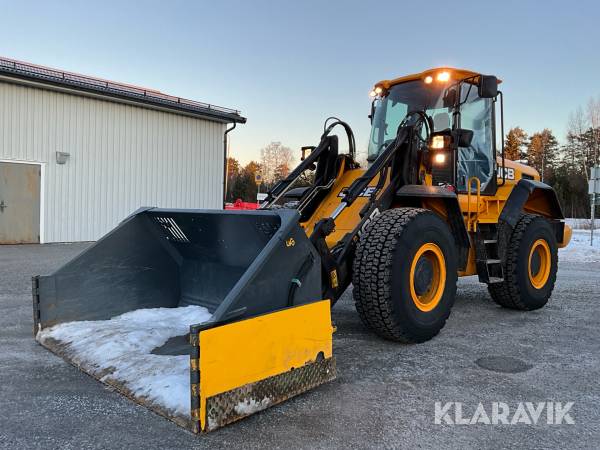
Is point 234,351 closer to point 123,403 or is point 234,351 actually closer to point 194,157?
point 123,403

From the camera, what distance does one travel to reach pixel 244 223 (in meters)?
3.82

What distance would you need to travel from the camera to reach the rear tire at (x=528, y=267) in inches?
219

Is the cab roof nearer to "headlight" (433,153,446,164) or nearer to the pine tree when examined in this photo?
"headlight" (433,153,446,164)

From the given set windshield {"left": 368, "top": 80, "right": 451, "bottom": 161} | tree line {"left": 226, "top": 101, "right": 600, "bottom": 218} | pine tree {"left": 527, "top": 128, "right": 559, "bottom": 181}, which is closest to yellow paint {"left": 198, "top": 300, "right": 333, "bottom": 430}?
windshield {"left": 368, "top": 80, "right": 451, "bottom": 161}

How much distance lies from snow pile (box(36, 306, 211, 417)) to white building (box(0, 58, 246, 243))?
10.9m

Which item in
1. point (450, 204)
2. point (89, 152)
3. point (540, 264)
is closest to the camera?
point (450, 204)

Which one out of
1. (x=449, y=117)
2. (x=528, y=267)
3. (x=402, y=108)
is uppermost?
(x=402, y=108)

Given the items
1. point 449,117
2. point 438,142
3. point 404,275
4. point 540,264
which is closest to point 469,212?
point 438,142

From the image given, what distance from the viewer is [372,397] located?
307 centimetres

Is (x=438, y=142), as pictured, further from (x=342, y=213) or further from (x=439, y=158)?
(x=342, y=213)

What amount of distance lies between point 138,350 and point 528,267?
170 inches

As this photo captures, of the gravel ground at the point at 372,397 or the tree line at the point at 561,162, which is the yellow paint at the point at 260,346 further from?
the tree line at the point at 561,162

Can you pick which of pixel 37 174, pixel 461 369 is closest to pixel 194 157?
pixel 37 174

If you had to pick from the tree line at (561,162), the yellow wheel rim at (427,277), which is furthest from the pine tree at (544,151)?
the yellow wheel rim at (427,277)
